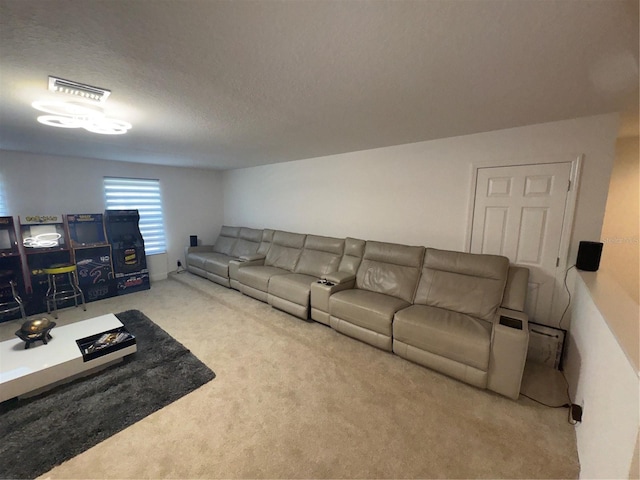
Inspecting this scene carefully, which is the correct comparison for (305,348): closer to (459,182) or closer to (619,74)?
(459,182)

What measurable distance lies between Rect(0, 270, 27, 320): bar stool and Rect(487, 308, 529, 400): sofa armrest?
5.32 metres

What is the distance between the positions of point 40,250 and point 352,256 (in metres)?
4.23

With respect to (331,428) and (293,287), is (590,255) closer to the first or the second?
(331,428)

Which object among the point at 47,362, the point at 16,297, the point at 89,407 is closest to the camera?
the point at 89,407

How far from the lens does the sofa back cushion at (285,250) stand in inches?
163

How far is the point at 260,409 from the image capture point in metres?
1.85

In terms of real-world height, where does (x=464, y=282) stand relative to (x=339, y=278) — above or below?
above

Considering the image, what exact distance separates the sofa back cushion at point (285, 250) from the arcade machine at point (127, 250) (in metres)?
2.13

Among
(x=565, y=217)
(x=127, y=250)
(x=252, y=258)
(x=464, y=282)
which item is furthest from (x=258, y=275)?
(x=565, y=217)

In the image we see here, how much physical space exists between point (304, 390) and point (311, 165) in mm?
3289

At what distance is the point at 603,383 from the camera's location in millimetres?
1289

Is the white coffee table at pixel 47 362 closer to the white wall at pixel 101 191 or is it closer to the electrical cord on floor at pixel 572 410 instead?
the white wall at pixel 101 191

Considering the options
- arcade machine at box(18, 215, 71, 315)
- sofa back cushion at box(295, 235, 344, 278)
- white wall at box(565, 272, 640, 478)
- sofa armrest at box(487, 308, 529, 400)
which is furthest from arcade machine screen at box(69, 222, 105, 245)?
white wall at box(565, 272, 640, 478)

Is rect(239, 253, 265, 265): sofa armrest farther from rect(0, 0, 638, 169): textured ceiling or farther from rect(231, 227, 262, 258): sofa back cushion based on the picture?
rect(0, 0, 638, 169): textured ceiling
